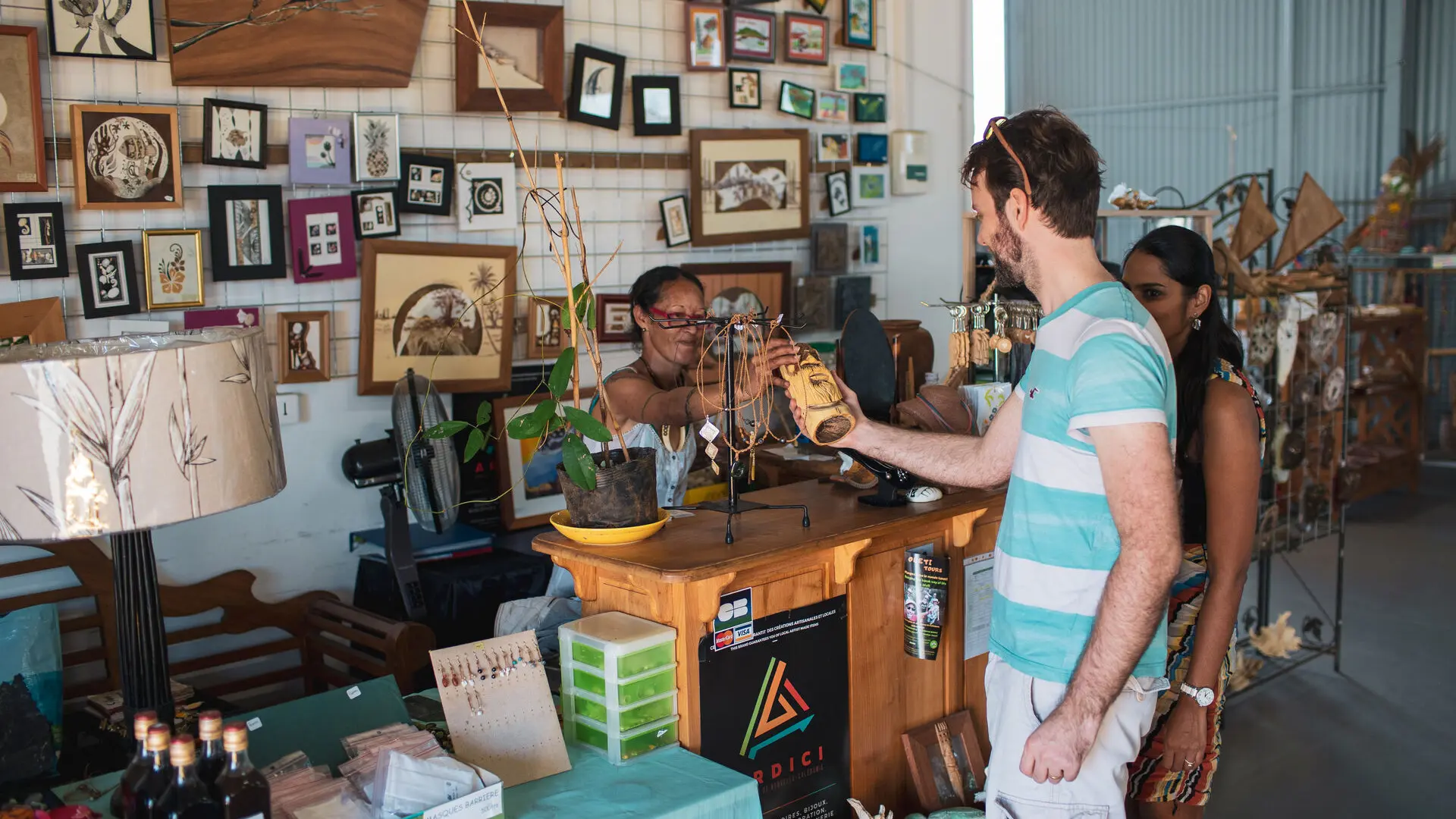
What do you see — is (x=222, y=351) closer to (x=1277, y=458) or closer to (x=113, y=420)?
(x=113, y=420)

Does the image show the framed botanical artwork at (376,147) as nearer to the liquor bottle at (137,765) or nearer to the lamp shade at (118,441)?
the lamp shade at (118,441)

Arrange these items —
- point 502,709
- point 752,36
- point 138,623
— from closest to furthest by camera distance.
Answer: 1. point 138,623
2. point 502,709
3. point 752,36

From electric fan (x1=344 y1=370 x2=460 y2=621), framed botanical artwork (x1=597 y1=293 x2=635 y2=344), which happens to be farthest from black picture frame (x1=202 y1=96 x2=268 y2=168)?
framed botanical artwork (x1=597 y1=293 x2=635 y2=344)

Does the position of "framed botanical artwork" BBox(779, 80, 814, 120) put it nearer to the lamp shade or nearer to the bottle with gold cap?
the lamp shade

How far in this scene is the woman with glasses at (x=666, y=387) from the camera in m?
3.04

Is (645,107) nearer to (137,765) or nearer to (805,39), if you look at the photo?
(805,39)

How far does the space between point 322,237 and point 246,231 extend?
243 millimetres

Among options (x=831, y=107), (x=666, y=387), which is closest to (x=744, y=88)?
(x=831, y=107)

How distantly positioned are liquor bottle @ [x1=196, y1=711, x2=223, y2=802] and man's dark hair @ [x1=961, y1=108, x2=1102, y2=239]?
148 centimetres

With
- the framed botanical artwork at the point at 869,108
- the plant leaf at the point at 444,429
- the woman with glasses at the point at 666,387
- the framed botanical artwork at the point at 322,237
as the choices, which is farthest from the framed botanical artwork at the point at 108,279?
the framed botanical artwork at the point at 869,108

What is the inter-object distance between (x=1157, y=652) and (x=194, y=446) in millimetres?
1633

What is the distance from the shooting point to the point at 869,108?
5.52m

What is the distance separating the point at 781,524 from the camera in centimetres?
264

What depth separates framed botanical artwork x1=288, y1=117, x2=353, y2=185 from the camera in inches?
148
